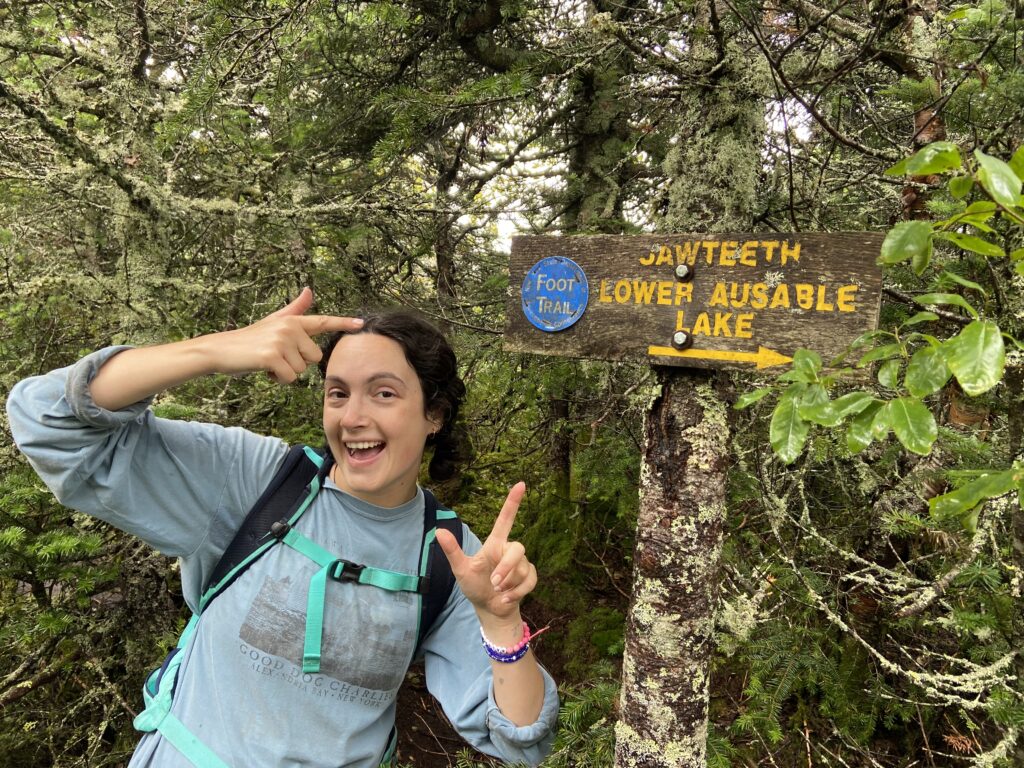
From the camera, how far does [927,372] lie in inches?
35.7

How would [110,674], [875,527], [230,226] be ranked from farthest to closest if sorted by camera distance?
[230,226] → [110,674] → [875,527]

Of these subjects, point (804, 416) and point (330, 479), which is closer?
point (804, 416)

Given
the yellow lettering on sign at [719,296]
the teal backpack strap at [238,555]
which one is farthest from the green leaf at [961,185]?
the teal backpack strap at [238,555]

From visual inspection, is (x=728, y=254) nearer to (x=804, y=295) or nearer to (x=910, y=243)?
(x=804, y=295)

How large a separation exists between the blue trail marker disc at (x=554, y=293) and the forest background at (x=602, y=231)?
0.42m

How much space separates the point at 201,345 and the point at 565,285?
1119mm

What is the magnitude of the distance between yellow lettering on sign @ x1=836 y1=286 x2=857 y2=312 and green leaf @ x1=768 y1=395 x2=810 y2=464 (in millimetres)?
608

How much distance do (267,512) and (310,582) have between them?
10.5 inches

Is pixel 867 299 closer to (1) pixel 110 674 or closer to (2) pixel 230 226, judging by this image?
(1) pixel 110 674

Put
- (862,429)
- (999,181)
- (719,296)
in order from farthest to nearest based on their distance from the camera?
(719,296) < (862,429) < (999,181)

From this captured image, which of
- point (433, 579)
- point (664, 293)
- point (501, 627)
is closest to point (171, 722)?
point (433, 579)

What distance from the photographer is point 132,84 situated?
3.26 m

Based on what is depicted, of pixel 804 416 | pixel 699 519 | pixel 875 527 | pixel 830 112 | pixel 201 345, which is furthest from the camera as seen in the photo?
pixel 830 112

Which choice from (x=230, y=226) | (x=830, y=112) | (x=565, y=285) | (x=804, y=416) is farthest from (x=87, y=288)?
(x=830, y=112)
